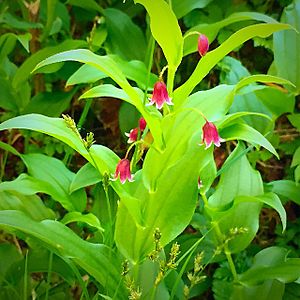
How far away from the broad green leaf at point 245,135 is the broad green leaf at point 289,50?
27 cm

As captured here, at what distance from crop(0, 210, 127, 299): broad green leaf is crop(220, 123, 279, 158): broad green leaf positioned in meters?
0.25

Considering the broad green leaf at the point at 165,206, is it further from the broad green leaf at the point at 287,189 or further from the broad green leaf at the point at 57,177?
the broad green leaf at the point at 287,189

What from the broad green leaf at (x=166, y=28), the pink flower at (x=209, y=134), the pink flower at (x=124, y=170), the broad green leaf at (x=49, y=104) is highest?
the broad green leaf at (x=166, y=28)

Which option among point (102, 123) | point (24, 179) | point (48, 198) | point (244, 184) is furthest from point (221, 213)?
point (102, 123)

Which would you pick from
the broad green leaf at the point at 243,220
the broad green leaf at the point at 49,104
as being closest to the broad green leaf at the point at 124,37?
the broad green leaf at the point at 49,104

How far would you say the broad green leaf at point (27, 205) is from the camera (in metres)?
1.08

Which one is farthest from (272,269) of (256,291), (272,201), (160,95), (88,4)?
(88,4)

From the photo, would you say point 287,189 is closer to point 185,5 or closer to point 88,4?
point 185,5

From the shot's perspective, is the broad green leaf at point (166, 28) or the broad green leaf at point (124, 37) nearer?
the broad green leaf at point (166, 28)

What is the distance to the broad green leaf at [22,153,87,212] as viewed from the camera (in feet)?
3.63

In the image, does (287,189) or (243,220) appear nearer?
(243,220)

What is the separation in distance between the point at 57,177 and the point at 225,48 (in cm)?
43

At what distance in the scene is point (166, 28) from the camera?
2.75 ft

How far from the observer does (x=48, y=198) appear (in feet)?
4.86
